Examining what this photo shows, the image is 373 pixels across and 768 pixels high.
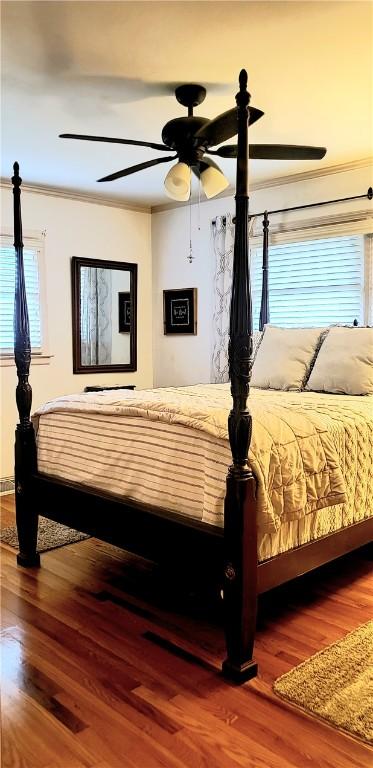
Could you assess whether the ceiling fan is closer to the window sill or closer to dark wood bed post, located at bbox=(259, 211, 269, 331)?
dark wood bed post, located at bbox=(259, 211, 269, 331)

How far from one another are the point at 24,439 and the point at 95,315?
2513 millimetres

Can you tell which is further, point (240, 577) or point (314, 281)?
point (314, 281)

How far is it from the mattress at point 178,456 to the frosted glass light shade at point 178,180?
107 centimetres

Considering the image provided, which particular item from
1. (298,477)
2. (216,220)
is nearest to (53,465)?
(298,477)

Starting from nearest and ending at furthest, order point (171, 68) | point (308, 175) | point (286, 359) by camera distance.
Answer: point (171, 68), point (286, 359), point (308, 175)

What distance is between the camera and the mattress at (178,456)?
2.28 m

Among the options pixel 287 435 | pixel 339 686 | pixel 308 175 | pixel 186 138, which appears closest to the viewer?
pixel 339 686

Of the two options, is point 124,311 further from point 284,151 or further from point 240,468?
point 240,468

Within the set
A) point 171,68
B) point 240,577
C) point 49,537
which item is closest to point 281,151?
point 171,68

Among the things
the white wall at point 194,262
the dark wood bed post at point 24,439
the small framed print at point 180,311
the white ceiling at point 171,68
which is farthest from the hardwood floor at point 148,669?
the small framed print at point 180,311

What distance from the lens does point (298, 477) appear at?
7.54 ft

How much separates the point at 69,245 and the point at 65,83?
7.70ft

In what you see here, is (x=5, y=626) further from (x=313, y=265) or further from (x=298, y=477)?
(x=313, y=265)

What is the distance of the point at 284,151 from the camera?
289 centimetres
